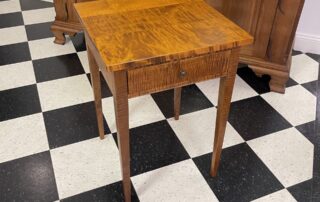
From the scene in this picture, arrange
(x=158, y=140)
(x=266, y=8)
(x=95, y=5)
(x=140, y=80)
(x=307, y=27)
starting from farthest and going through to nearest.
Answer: (x=307, y=27), (x=266, y=8), (x=158, y=140), (x=95, y=5), (x=140, y=80)

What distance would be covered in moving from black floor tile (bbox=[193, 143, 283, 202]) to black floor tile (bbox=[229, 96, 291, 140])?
14 cm

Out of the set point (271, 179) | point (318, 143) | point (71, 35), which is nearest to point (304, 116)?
point (318, 143)

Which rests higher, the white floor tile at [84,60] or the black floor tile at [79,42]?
the black floor tile at [79,42]

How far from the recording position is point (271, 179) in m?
1.37

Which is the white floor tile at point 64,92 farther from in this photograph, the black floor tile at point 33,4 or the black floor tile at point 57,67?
the black floor tile at point 33,4

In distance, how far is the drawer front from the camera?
93 cm

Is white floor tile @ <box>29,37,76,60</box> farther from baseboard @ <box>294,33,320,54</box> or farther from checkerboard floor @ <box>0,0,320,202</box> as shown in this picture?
baseboard @ <box>294,33,320,54</box>

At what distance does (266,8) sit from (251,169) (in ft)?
2.77

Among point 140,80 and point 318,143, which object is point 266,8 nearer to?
point 318,143

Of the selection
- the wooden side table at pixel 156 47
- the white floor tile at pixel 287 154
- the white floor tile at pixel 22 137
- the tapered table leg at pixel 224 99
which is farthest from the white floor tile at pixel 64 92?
the white floor tile at pixel 287 154

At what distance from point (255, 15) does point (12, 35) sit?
68.6 inches

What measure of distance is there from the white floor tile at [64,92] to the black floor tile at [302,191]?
112cm

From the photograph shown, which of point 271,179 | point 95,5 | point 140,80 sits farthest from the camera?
point 271,179

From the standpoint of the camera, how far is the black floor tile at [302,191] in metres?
1.29
